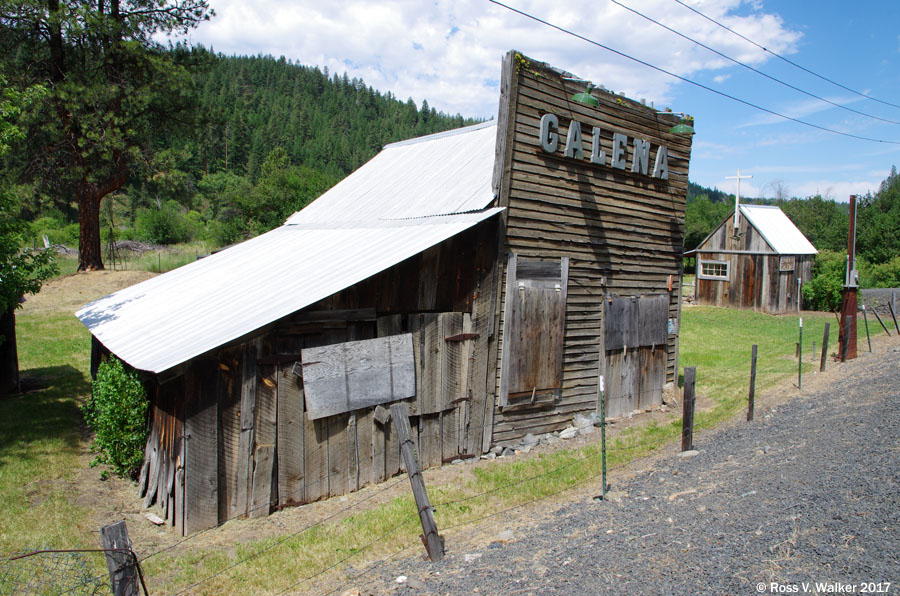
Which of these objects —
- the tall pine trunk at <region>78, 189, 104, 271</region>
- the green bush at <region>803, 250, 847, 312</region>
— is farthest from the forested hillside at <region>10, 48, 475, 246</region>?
the green bush at <region>803, 250, 847, 312</region>

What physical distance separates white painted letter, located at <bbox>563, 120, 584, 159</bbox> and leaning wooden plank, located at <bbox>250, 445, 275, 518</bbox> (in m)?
7.41

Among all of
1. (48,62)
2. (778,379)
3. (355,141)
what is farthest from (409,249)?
(355,141)

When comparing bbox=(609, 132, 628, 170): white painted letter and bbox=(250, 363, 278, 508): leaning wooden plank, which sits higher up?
bbox=(609, 132, 628, 170): white painted letter

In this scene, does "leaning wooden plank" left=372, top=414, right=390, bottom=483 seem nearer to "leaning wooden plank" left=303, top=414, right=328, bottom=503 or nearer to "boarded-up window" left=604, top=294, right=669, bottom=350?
"leaning wooden plank" left=303, top=414, right=328, bottom=503

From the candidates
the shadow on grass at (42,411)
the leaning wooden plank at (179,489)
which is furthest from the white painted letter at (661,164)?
the shadow on grass at (42,411)

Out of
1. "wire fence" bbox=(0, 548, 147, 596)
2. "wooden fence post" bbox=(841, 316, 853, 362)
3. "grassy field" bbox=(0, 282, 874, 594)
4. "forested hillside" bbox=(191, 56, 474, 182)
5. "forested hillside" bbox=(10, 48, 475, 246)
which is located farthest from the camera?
"forested hillside" bbox=(191, 56, 474, 182)

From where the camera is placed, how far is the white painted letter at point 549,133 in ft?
34.4

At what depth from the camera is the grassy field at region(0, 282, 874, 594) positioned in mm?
6418

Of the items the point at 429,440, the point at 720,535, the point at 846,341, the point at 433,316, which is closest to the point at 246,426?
the point at 429,440

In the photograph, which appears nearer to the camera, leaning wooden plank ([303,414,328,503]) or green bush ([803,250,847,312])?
leaning wooden plank ([303,414,328,503])

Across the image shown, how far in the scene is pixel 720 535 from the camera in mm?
5504

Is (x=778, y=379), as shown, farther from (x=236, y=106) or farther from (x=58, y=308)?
(x=236, y=106)

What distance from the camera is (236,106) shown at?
110 meters

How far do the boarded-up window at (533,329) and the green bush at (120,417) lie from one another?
5825 mm
